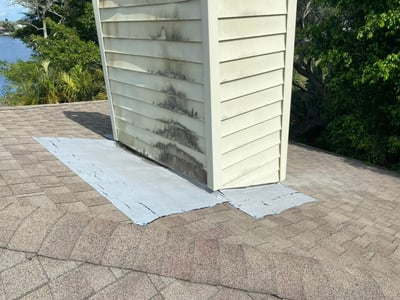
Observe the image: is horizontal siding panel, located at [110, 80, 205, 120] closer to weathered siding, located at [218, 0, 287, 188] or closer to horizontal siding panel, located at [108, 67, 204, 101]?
horizontal siding panel, located at [108, 67, 204, 101]

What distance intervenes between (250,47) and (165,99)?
3.32ft

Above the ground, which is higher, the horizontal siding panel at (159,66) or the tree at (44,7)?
the tree at (44,7)

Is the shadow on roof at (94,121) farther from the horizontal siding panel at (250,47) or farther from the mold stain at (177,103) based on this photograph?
the horizontal siding panel at (250,47)

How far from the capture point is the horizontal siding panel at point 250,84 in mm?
3098

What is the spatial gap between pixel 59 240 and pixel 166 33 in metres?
2.16

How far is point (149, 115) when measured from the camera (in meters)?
3.92

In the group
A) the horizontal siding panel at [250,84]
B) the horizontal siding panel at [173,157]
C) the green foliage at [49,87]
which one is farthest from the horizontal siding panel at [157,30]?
the green foliage at [49,87]

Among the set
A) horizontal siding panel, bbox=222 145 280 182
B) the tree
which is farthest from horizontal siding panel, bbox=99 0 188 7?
the tree

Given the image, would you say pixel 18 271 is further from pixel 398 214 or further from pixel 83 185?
pixel 398 214

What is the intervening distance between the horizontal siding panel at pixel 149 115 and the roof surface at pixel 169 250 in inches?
32.4

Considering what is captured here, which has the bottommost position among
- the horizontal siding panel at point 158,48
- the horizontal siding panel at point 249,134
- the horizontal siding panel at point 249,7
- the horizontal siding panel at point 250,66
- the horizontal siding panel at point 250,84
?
the horizontal siding panel at point 249,134

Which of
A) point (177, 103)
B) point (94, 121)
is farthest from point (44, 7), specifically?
point (177, 103)

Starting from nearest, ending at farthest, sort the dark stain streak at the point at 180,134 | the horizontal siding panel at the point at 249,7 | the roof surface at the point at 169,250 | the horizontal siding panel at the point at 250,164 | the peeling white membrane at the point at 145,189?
the roof surface at the point at 169,250 < the peeling white membrane at the point at 145,189 < the horizontal siding panel at the point at 249,7 < the dark stain streak at the point at 180,134 < the horizontal siding panel at the point at 250,164

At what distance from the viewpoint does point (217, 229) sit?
252cm
